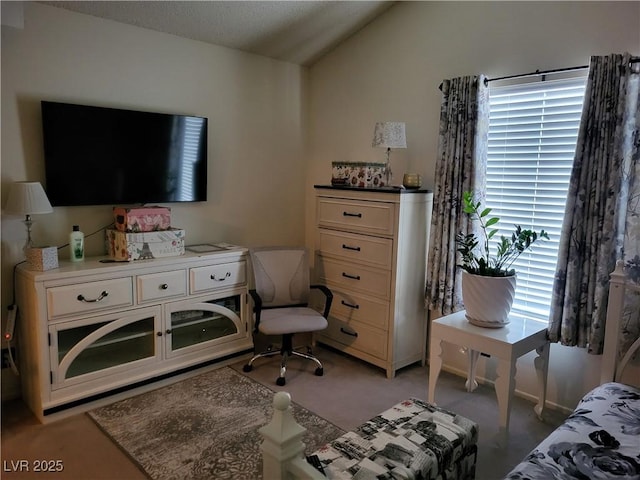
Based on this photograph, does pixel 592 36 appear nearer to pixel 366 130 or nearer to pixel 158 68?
pixel 366 130

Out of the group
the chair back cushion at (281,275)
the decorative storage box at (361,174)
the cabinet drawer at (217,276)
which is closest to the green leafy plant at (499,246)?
the decorative storage box at (361,174)

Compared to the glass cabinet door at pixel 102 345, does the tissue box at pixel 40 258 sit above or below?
above

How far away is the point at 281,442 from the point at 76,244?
218 centimetres

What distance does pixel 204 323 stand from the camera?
136 inches

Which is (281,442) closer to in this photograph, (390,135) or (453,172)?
(453,172)

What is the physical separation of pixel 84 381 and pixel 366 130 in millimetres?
2742

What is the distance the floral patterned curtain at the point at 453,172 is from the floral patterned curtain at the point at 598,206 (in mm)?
638

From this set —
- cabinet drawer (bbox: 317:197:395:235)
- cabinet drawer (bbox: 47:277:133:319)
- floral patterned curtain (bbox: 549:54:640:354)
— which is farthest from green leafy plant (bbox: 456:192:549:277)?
cabinet drawer (bbox: 47:277:133:319)

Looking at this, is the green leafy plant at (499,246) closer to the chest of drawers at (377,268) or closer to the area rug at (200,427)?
the chest of drawers at (377,268)

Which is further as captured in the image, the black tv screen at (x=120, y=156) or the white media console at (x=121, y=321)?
the black tv screen at (x=120, y=156)

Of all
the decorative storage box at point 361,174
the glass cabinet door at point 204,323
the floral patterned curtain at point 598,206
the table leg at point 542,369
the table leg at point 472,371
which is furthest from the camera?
the decorative storage box at point 361,174

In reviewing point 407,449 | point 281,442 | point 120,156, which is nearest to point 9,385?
point 120,156

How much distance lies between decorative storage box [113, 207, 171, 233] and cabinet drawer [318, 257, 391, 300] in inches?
49.8

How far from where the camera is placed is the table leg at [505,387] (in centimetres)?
249
